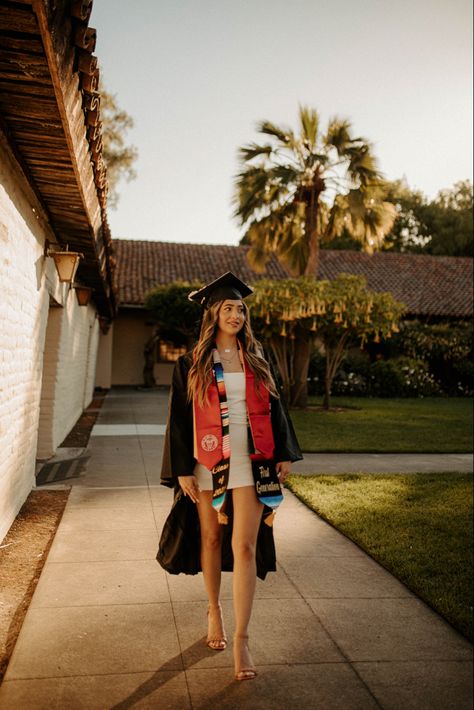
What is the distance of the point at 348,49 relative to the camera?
7402mm

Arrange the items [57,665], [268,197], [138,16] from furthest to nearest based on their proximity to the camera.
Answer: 1. [268,197]
2. [138,16]
3. [57,665]

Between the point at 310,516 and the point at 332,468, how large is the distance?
265 centimetres

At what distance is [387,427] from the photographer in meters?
13.4

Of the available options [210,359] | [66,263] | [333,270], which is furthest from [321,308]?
[333,270]

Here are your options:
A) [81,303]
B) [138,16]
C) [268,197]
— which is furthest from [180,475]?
[268,197]

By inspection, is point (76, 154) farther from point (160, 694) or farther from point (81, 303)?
point (81, 303)

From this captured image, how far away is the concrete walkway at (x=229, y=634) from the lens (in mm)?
2914

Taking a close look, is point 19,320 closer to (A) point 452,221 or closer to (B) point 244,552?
(B) point 244,552

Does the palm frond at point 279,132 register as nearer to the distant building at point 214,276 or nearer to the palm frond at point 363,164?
the palm frond at point 363,164

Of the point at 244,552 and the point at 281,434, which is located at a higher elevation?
the point at 281,434

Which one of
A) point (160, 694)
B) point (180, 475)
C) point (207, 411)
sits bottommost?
point (160, 694)

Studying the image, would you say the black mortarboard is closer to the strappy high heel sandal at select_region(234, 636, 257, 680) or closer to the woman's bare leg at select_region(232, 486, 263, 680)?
the woman's bare leg at select_region(232, 486, 263, 680)

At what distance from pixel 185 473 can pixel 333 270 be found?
25.6 m

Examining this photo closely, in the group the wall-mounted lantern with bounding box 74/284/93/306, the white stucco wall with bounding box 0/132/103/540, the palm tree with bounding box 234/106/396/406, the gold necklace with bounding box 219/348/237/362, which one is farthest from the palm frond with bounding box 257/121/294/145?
the gold necklace with bounding box 219/348/237/362
